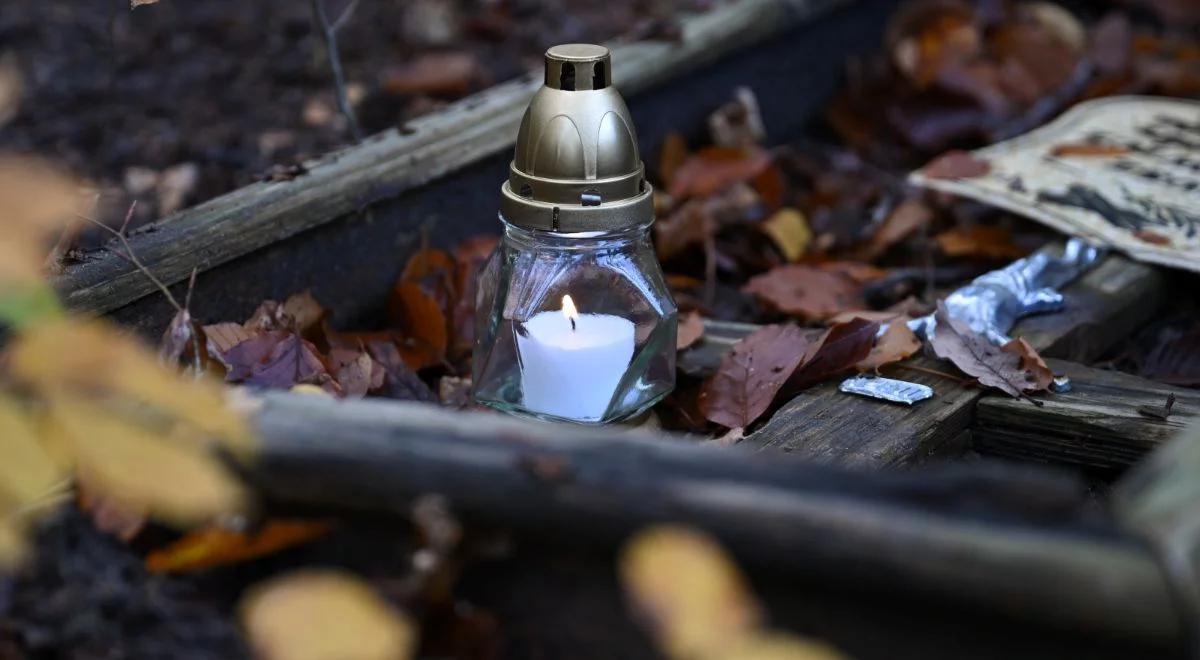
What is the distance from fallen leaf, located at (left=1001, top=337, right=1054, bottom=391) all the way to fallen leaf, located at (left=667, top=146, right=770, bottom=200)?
2.88 feet

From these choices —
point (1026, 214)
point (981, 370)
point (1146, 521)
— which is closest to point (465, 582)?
point (1146, 521)

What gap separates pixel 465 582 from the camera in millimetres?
945

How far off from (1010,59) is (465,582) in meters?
2.39

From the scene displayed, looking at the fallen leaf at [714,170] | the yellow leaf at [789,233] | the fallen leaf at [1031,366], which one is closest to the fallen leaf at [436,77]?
the fallen leaf at [714,170]

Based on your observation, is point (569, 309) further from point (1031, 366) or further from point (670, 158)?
point (670, 158)

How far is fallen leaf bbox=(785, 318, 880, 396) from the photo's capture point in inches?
61.4

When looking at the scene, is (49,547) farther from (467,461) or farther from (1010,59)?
(1010,59)

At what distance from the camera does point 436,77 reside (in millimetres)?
2803

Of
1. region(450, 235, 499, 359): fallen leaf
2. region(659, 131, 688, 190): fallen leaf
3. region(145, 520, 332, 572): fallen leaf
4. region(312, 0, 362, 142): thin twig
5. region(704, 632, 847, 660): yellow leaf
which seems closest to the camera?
region(704, 632, 847, 660): yellow leaf

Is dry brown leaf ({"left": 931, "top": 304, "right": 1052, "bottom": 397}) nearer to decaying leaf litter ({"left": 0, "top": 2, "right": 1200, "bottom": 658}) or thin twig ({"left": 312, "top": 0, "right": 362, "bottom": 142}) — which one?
decaying leaf litter ({"left": 0, "top": 2, "right": 1200, "bottom": 658})

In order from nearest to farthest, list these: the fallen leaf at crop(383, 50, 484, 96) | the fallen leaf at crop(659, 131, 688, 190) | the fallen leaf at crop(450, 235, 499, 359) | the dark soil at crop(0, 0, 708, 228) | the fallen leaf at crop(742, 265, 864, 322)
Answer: the fallen leaf at crop(450, 235, 499, 359), the fallen leaf at crop(742, 265, 864, 322), the fallen leaf at crop(659, 131, 688, 190), the dark soil at crop(0, 0, 708, 228), the fallen leaf at crop(383, 50, 484, 96)

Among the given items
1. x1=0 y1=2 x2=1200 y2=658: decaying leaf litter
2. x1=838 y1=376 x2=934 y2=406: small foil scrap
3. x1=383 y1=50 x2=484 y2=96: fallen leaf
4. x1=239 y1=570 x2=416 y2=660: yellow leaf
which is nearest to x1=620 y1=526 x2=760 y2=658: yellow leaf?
x1=0 y1=2 x2=1200 y2=658: decaying leaf litter

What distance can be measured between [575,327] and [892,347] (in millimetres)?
417

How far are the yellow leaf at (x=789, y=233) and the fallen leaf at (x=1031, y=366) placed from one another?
686 millimetres
